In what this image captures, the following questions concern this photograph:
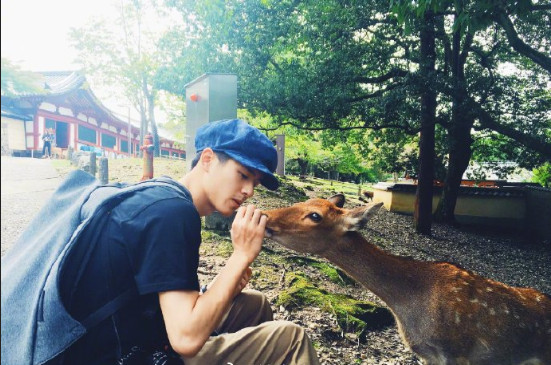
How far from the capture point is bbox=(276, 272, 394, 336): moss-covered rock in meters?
3.70

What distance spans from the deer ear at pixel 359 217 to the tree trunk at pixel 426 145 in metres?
6.09

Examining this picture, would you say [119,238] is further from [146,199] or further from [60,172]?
[60,172]

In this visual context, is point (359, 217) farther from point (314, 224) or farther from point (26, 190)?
point (26, 190)

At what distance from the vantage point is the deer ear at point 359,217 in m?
2.90

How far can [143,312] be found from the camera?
4.50 feet

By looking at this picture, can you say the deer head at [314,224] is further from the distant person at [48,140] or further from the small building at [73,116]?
the distant person at [48,140]

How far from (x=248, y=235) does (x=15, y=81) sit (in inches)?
36.4

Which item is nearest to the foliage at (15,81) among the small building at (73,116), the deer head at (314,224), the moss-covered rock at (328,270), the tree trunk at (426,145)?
the small building at (73,116)

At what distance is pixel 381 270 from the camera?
304 centimetres

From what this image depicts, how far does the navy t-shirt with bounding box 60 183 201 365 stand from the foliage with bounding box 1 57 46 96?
48 centimetres

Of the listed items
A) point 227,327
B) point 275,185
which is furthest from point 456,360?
point 275,185

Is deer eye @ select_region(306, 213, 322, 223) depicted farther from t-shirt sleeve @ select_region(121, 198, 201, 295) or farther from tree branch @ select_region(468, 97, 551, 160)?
tree branch @ select_region(468, 97, 551, 160)

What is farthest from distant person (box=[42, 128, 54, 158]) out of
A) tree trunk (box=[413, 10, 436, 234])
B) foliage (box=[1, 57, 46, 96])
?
tree trunk (box=[413, 10, 436, 234])

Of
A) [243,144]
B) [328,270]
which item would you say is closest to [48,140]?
[243,144]
